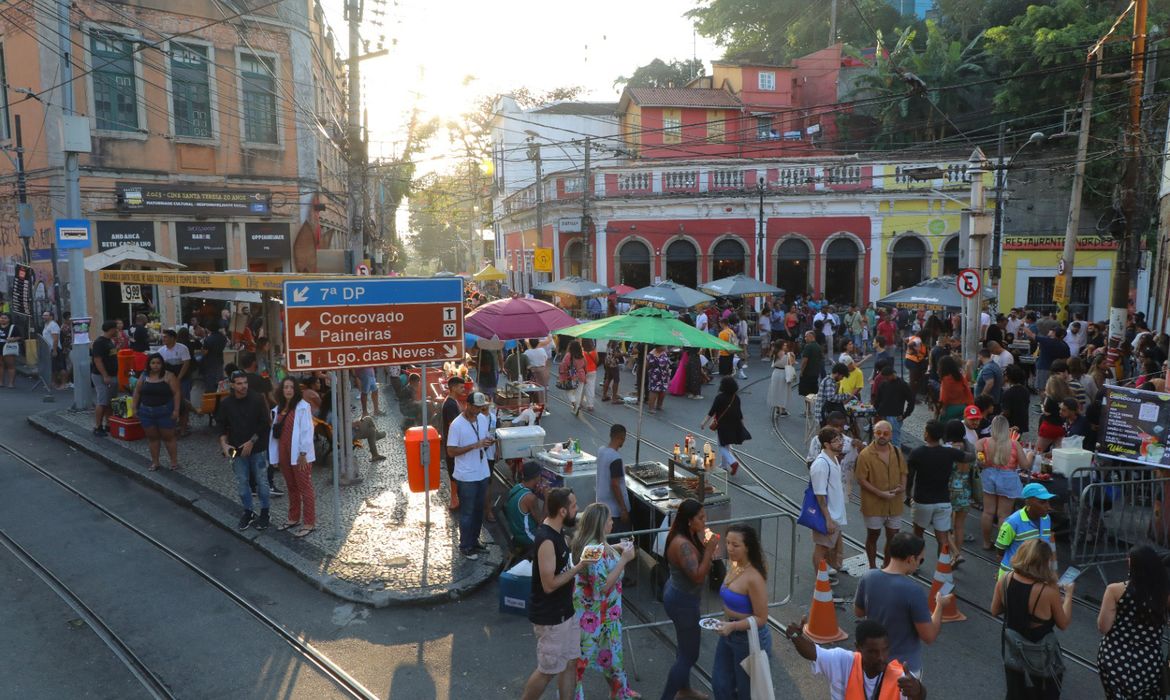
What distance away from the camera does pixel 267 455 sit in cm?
891

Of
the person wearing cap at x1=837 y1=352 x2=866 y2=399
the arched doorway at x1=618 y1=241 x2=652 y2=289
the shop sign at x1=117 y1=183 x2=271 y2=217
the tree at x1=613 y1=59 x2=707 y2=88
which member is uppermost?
the tree at x1=613 y1=59 x2=707 y2=88

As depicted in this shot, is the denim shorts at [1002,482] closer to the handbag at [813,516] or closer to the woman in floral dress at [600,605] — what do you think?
the handbag at [813,516]

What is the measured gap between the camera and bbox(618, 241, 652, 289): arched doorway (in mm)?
34000

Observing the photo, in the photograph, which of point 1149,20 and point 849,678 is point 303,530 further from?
point 1149,20

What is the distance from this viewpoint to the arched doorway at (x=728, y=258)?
33.9m

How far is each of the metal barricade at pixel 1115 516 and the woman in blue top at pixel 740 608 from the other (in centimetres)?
458

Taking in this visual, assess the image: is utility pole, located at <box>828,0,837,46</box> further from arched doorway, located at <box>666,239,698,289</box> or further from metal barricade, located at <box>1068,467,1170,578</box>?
metal barricade, located at <box>1068,467,1170,578</box>

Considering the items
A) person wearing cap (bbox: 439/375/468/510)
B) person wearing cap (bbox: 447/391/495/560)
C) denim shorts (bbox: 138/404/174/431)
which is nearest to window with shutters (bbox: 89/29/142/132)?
denim shorts (bbox: 138/404/174/431)

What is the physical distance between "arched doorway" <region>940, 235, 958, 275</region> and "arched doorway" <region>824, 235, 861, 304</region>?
11.7 feet

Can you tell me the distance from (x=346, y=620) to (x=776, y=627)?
371 centimetres

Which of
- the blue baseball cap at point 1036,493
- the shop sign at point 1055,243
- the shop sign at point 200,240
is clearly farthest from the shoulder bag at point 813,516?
the shop sign at point 1055,243

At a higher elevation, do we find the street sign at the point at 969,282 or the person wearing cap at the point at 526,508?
the street sign at the point at 969,282

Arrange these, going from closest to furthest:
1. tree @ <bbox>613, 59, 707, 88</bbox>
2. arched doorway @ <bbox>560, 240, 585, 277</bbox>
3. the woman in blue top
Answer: the woman in blue top < arched doorway @ <bbox>560, 240, 585, 277</bbox> < tree @ <bbox>613, 59, 707, 88</bbox>

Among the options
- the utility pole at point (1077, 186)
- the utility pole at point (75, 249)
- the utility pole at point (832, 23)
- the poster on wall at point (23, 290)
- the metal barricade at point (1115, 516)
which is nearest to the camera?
the metal barricade at point (1115, 516)
